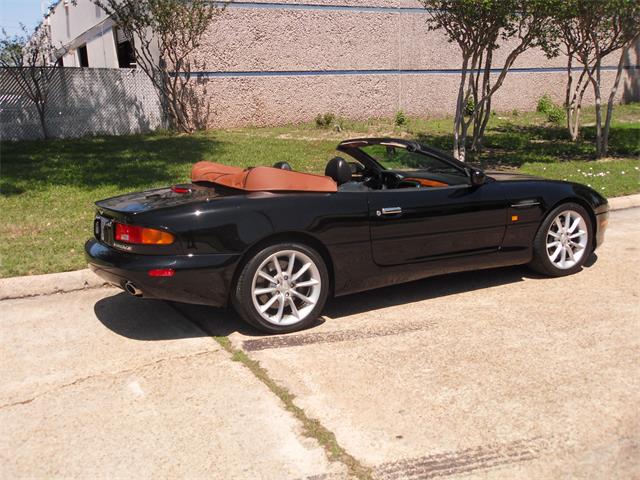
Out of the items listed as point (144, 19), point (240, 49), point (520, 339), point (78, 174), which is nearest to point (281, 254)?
point (520, 339)

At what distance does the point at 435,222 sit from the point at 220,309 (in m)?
1.79

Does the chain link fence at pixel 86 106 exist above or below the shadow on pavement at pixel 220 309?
above

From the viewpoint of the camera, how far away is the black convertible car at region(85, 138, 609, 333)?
449 cm

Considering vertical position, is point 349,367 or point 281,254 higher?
point 281,254

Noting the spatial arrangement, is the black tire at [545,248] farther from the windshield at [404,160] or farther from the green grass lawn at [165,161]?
the green grass lawn at [165,161]

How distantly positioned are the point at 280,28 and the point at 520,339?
15076 millimetres

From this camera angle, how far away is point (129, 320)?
512cm

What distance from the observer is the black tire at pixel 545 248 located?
5844mm

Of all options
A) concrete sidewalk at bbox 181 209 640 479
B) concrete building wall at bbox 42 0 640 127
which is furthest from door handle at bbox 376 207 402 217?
concrete building wall at bbox 42 0 640 127

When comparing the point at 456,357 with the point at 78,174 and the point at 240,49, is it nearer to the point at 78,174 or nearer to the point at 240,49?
the point at 78,174

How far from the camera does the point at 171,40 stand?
16406 mm

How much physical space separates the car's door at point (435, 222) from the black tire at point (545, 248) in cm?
45

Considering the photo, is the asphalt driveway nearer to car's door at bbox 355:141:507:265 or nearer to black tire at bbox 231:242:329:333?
black tire at bbox 231:242:329:333

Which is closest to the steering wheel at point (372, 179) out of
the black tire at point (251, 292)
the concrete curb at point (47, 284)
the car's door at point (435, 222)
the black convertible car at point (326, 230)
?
the black convertible car at point (326, 230)
